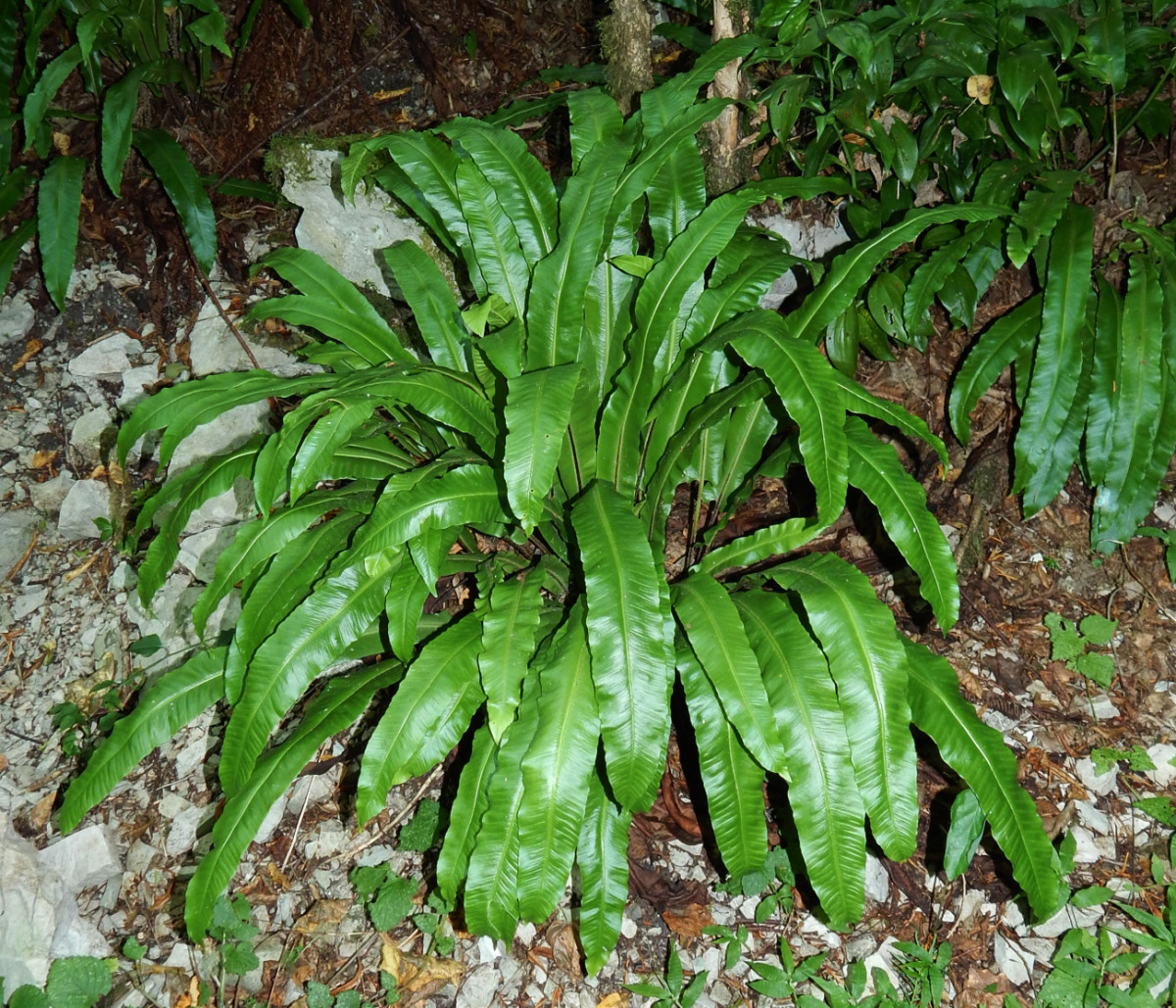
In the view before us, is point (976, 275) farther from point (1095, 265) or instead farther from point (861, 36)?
point (861, 36)

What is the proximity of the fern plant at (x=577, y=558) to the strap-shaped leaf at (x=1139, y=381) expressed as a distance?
2.88 feet

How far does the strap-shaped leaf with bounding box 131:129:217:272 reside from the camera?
353 cm

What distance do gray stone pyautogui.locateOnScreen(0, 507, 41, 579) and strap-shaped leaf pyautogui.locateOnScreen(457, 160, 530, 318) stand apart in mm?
2259

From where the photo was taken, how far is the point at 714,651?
5.98 feet

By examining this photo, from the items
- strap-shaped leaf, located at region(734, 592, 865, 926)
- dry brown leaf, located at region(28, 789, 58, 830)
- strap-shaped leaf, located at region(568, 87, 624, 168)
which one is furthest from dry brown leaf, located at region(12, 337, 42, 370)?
strap-shaped leaf, located at region(734, 592, 865, 926)

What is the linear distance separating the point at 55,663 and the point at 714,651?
252cm

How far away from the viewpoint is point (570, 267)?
2127 mm

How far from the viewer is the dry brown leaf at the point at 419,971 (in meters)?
2.32

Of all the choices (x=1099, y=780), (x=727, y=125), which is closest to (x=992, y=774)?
→ (x=1099, y=780)

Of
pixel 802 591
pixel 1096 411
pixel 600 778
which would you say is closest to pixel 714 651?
pixel 802 591

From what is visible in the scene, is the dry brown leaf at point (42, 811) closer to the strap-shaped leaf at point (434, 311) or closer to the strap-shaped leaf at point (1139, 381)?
the strap-shaped leaf at point (434, 311)

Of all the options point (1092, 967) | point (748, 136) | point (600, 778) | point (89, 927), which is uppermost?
point (748, 136)

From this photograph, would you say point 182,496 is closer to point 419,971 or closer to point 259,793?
point 259,793

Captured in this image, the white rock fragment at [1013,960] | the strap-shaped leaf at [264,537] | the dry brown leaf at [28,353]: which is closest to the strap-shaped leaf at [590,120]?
the strap-shaped leaf at [264,537]
